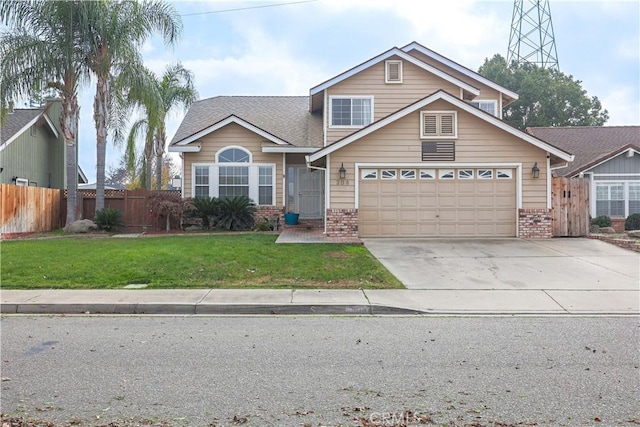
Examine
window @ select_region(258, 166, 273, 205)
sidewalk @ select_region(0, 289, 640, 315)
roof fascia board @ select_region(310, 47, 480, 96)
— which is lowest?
sidewalk @ select_region(0, 289, 640, 315)

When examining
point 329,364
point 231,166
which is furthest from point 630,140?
point 329,364

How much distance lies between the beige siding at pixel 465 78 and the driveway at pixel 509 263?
7859 millimetres

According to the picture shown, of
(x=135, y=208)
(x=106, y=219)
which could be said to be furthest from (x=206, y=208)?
(x=106, y=219)

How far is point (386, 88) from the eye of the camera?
19.4 m

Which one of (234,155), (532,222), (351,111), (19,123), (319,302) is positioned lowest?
(319,302)

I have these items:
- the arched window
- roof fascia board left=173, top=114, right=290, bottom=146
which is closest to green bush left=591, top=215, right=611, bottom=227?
roof fascia board left=173, top=114, right=290, bottom=146

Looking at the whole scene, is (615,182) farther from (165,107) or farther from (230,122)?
(165,107)

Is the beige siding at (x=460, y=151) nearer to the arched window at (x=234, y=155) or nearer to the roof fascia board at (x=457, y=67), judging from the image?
the arched window at (x=234, y=155)

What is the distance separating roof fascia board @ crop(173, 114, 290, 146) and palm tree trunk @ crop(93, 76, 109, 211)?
2.70m

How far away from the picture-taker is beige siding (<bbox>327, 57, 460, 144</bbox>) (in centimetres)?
1923

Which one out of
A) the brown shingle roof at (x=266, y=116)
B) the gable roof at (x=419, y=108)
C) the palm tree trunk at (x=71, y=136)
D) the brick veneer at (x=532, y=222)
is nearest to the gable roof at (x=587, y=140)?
the brick veneer at (x=532, y=222)

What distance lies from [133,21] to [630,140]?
24.8 meters

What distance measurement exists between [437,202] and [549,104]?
3225 cm

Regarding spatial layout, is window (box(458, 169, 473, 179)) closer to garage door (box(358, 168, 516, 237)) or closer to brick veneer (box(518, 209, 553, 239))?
garage door (box(358, 168, 516, 237))
